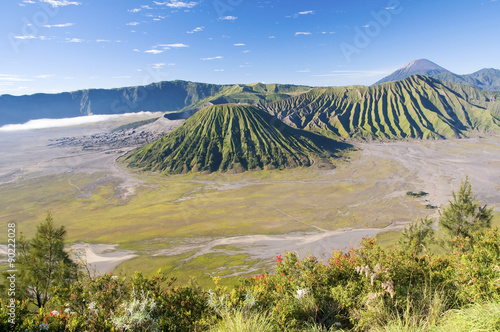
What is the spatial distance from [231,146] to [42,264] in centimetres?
14536

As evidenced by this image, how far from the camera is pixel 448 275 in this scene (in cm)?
1638

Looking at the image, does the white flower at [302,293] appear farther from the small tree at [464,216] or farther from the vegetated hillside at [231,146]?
the vegetated hillside at [231,146]

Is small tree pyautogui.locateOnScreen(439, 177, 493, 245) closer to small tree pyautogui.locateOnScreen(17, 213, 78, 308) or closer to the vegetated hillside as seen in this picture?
small tree pyautogui.locateOnScreen(17, 213, 78, 308)

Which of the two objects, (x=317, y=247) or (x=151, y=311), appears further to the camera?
(x=317, y=247)

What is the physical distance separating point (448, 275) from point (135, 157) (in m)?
189

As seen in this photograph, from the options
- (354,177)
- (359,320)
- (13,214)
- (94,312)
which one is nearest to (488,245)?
(359,320)

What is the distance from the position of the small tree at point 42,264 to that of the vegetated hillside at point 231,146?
414 ft

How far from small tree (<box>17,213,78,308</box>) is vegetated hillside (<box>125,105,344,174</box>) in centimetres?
12613

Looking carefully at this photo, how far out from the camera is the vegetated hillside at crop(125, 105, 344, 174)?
15725cm

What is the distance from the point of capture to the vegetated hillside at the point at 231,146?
157 m

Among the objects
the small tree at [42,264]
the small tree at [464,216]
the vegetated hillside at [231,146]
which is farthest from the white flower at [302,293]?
the vegetated hillside at [231,146]

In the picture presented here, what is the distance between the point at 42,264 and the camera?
990 inches

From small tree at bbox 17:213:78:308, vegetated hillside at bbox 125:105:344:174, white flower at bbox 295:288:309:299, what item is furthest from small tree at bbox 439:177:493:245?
vegetated hillside at bbox 125:105:344:174

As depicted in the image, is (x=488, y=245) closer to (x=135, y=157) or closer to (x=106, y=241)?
(x=106, y=241)
